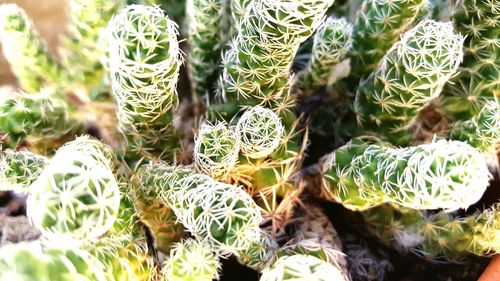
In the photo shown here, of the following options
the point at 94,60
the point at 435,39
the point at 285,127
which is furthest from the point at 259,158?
the point at 94,60

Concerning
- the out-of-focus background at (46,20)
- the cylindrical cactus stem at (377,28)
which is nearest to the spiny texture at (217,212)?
the cylindrical cactus stem at (377,28)

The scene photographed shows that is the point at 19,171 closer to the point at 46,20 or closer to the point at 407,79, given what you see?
the point at 407,79

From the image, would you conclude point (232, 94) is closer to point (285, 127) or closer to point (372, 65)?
point (285, 127)

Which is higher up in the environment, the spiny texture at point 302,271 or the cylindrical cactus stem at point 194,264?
the spiny texture at point 302,271

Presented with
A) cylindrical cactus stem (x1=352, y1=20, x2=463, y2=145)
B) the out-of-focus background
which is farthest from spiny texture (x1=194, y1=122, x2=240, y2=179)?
the out-of-focus background

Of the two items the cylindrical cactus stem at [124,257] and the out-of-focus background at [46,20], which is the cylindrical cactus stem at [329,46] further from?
the out-of-focus background at [46,20]

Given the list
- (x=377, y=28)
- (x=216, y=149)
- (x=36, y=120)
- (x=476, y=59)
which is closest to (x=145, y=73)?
(x=216, y=149)
